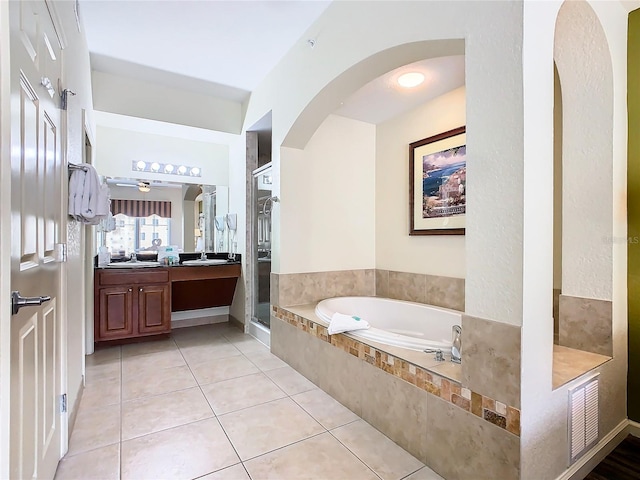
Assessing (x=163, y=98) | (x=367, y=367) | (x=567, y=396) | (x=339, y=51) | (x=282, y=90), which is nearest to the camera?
(x=567, y=396)

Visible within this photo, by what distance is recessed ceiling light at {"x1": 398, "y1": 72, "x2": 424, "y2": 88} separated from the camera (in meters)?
2.43

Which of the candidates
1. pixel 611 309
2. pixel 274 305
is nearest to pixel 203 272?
pixel 274 305

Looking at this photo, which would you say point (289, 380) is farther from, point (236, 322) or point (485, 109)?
point (485, 109)

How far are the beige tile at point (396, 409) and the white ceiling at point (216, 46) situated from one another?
2105mm

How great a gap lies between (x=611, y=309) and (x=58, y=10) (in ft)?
10.5

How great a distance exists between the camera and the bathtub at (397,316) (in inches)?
97.0

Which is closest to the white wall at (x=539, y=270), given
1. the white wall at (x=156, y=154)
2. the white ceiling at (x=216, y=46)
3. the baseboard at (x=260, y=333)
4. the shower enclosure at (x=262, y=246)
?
the white ceiling at (x=216, y=46)

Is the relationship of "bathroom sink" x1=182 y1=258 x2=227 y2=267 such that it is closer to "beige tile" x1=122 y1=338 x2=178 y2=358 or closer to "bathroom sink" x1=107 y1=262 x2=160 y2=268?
"bathroom sink" x1=107 y1=262 x2=160 y2=268

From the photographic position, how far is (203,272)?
3617mm

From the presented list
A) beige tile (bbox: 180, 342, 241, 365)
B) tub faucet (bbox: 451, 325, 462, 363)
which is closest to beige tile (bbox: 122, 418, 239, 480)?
beige tile (bbox: 180, 342, 241, 365)

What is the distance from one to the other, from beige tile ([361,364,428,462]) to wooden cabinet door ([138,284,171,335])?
2.36 m

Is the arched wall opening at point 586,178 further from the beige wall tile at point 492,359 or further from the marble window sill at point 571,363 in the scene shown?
the beige wall tile at point 492,359

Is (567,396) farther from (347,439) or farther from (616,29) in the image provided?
(616,29)

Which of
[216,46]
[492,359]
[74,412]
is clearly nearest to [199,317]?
[74,412]
